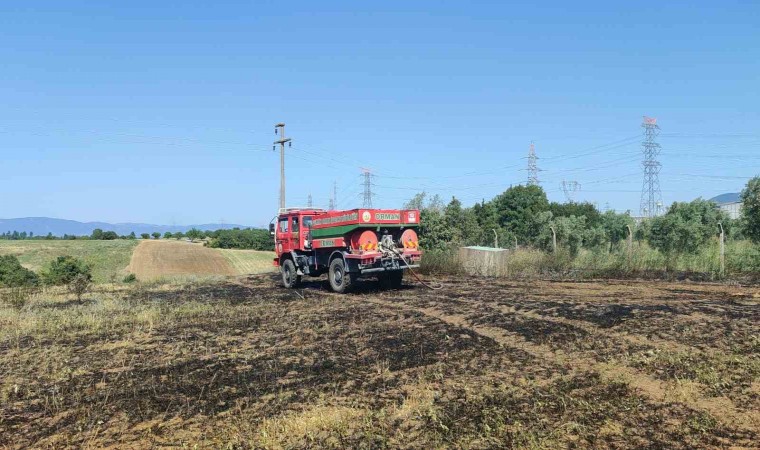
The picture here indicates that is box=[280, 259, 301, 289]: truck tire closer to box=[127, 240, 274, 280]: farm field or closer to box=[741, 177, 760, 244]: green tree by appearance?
box=[741, 177, 760, 244]: green tree

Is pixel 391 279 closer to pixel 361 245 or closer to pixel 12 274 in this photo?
pixel 361 245

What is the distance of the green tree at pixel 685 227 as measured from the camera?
61.7ft

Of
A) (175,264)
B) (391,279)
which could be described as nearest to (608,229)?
(391,279)

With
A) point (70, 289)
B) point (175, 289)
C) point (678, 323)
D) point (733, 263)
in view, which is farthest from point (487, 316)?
point (70, 289)

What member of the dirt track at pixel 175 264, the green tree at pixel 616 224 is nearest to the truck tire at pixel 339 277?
the green tree at pixel 616 224

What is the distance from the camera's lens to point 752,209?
16.0 meters

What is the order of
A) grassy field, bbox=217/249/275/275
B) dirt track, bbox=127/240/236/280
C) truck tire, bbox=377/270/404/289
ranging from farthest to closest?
grassy field, bbox=217/249/275/275 → dirt track, bbox=127/240/236/280 → truck tire, bbox=377/270/404/289

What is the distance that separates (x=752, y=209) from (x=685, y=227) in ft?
14.1

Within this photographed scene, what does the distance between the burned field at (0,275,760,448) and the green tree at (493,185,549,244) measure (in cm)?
4062

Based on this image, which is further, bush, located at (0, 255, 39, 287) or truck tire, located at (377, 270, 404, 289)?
bush, located at (0, 255, 39, 287)

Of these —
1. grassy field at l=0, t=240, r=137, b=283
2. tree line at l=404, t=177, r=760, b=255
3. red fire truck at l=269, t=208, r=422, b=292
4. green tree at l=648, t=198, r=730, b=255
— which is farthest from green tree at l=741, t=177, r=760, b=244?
grassy field at l=0, t=240, r=137, b=283

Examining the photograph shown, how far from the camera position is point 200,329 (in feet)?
31.3

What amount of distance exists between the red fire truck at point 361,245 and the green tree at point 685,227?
8975 millimetres

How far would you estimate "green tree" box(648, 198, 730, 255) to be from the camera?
61.7 feet
